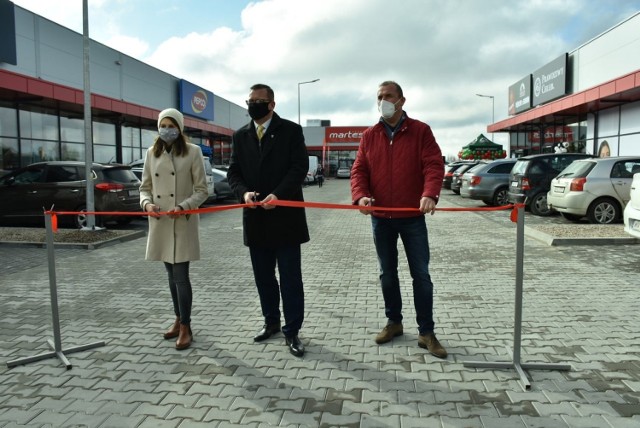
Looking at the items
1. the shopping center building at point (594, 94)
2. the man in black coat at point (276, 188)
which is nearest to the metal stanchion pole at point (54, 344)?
the man in black coat at point (276, 188)

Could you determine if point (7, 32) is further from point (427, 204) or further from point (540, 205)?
point (427, 204)

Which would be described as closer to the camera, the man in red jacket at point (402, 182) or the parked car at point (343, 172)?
the man in red jacket at point (402, 182)

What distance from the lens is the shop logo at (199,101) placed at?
35.4 m

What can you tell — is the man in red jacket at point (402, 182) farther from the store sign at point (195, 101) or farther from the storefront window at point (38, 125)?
the store sign at point (195, 101)

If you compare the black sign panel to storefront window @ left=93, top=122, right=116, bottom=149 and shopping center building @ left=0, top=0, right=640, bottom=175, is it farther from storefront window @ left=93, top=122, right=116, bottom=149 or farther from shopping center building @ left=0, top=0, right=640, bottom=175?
storefront window @ left=93, top=122, right=116, bottom=149

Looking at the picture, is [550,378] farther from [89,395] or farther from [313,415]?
[89,395]

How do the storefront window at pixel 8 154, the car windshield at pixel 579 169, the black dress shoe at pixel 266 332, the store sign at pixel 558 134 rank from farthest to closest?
the store sign at pixel 558 134, the storefront window at pixel 8 154, the car windshield at pixel 579 169, the black dress shoe at pixel 266 332

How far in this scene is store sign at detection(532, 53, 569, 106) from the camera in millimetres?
26750

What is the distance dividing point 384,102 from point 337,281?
10.3 feet

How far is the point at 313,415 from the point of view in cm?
303

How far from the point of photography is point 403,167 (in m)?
3.98

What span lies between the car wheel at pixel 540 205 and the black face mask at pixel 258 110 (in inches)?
461

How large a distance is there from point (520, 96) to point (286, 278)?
34158mm

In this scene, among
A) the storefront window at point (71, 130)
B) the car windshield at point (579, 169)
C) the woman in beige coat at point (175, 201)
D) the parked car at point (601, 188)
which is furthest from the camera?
the storefront window at point (71, 130)
